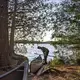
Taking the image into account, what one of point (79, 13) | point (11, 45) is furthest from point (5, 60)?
point (79, 13)

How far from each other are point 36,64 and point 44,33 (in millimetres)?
1409

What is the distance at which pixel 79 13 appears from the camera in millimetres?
5898

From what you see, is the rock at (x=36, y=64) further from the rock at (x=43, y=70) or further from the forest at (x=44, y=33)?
the rock at (x=43, y=70)

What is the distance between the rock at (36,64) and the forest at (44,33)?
0.11 feet

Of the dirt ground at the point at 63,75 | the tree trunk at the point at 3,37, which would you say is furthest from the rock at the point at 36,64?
the tree trunk at the point at 3,37

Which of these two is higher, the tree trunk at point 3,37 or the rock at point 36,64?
the tree trunk at point 3,37

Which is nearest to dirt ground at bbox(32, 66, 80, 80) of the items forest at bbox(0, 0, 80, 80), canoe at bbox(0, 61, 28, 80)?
forest at bbox(0, 0, 80, 80)

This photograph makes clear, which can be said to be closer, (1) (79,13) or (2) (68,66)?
(1) (79,13)

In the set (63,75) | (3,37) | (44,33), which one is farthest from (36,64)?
(3,37)

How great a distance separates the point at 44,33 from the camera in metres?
5.71

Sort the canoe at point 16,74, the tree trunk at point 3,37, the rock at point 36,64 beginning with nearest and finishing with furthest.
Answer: the canoe at point 16,74, the tree trunk at point 3,37, the rock at point 36,64

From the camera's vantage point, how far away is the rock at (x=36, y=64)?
6.43 meters

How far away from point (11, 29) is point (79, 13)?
2.25 m

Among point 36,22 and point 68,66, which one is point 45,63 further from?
point 36,22
